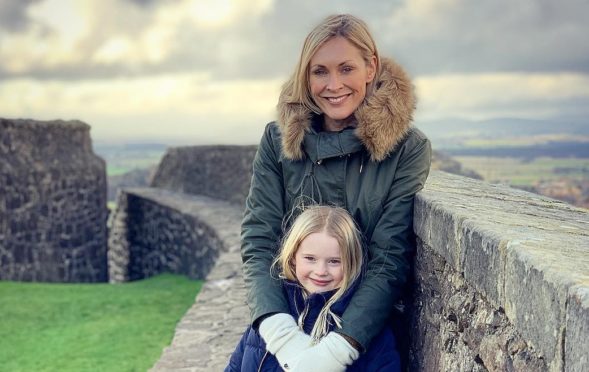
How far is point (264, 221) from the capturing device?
→ 335 centimetres

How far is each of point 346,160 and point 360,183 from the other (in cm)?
11

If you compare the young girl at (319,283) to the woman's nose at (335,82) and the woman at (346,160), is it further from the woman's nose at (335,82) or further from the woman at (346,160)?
the woman's nose at (335,82)

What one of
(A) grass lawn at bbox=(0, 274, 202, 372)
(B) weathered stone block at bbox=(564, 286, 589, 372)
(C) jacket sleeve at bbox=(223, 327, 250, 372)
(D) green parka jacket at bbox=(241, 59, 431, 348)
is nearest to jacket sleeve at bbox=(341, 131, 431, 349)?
(D) green parka jacket at bbox=(241, 59, 431, 348)

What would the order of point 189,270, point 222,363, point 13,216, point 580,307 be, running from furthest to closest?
point 13,216 < point 189,270 < point 222,363 < point 580,307

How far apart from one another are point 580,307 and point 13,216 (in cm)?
1405

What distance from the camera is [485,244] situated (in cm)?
228

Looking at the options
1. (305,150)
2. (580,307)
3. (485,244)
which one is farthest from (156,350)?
(580,307)

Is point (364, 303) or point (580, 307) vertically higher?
point (580, 307)

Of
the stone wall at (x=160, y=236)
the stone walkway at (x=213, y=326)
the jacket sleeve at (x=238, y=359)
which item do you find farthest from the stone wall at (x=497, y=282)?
the stone wall at (x=160, y=236)

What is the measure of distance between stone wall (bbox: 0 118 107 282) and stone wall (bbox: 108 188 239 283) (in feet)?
1.84

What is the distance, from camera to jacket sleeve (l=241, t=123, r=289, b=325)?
10.4ft

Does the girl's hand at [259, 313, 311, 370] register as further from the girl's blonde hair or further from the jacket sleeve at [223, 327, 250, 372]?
the jacket sleeve at [223, 327, 250, 372]

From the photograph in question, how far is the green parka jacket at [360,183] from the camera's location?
3.12 metres

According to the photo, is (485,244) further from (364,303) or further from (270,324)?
(270,324)
